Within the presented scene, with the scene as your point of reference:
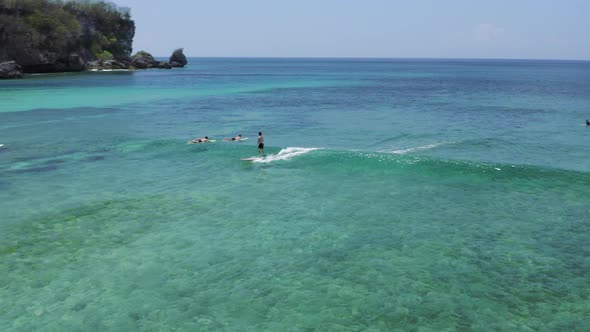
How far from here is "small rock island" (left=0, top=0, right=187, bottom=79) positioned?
382 ft

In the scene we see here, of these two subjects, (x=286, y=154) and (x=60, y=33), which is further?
(x=60, y=33)

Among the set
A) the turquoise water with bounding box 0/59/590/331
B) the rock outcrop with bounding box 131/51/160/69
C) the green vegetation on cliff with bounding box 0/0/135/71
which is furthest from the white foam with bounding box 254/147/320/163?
the rock outcrop with bounding box 131/51/160/69

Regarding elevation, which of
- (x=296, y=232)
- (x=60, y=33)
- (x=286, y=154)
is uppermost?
(x=60, y=33)

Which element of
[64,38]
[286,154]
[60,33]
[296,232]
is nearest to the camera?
[296,232]

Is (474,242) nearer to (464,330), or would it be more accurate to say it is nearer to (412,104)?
(464,330)

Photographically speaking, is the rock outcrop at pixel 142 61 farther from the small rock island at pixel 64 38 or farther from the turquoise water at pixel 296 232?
the turquoise water at pixel 296 232

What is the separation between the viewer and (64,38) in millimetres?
130500

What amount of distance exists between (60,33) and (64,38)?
2.08 meters

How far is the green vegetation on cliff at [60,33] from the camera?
116750 millimetres

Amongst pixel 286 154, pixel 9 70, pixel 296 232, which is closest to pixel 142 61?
pixel 9 70

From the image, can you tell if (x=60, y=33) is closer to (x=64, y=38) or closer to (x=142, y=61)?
(x=64, y=38)

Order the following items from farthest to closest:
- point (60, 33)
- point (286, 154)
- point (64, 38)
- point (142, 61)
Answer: point (142, 61)
point (64, 38)
point (60, 33)
point (286, 154)

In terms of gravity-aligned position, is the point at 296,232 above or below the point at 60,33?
below

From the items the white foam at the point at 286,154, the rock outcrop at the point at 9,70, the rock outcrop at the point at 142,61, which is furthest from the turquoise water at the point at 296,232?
the rock outcrop at the point at 142,61
